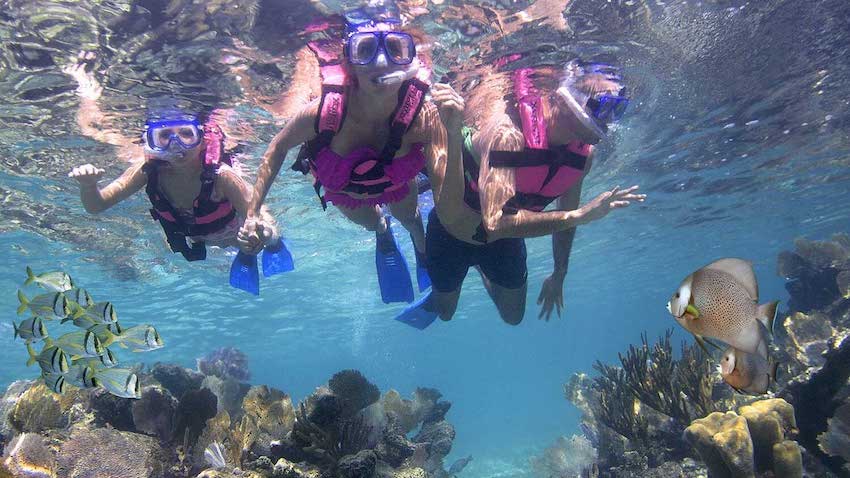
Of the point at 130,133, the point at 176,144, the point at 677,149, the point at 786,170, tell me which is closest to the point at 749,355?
the point at 176,144

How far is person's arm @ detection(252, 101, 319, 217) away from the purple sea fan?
38.0 feet

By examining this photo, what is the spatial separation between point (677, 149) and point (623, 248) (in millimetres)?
17432

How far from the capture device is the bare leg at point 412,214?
25.7ft

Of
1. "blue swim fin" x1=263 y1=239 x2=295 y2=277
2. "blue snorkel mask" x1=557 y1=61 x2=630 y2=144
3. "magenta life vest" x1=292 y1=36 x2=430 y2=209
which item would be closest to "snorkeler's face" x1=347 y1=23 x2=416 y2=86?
"magenta life vest" x1=292 y1=36 x2=430 y2=209

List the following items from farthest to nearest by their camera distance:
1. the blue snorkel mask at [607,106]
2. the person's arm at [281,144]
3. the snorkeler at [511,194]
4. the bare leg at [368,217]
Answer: the bare leg at [368,217]
the blue snorkel mask at [607,106]
the person's arm at [281,144]
the snorkeler at [511,194]

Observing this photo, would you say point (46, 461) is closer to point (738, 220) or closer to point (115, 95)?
point (115, 95)

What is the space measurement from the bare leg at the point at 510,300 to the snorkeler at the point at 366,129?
3248mm

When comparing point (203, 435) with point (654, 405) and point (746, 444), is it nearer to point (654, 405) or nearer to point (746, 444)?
point (746, 444)

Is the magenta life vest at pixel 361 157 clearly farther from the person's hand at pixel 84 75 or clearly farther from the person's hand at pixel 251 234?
the person's hand at pixel 84 75

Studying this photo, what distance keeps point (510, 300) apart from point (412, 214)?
8.02 feet

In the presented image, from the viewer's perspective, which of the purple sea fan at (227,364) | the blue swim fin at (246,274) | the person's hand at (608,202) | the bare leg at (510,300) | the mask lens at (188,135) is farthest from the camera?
the purple sea fan at (227,364)

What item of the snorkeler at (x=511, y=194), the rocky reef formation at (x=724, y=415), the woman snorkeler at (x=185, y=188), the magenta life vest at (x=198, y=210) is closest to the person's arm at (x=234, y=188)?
the woman snorkeler at (x=185, y=188)

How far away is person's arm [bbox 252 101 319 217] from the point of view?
5137 millimetres

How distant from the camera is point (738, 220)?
30188mm
